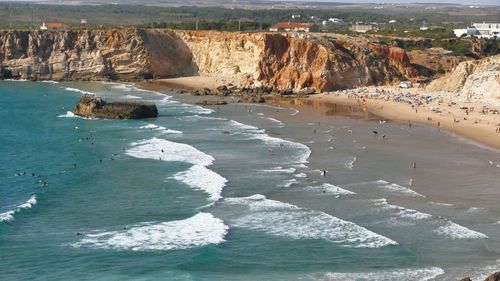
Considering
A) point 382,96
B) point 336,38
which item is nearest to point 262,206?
point 382,96

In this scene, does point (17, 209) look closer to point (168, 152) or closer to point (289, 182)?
point (289, 182)

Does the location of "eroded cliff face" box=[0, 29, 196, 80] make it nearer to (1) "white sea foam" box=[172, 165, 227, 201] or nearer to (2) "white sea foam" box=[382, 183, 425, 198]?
(1) "white sea foam" box=[172, 165, 227, 201]

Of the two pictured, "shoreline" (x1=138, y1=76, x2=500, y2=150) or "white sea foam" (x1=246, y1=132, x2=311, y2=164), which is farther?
"shoreline" (x1=138, y1=76, x2=500, y2=150)

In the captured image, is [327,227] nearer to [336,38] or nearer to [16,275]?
[16,275]

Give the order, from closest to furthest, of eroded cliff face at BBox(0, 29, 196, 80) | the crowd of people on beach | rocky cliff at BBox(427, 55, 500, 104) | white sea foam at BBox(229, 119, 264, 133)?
white sea foam at BBox(229, 119, 264, 133), the crowd of people on beach, rocky cliff at BBox(427, 55, 500, 104), eroded cliff face at BBox(0, 29, 196, 80)

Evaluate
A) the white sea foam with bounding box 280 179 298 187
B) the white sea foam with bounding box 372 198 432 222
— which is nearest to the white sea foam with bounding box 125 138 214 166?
the white sea foam with bounding box 280 179 298 187

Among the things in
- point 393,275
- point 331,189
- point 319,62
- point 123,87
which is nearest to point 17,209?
point 331,189
